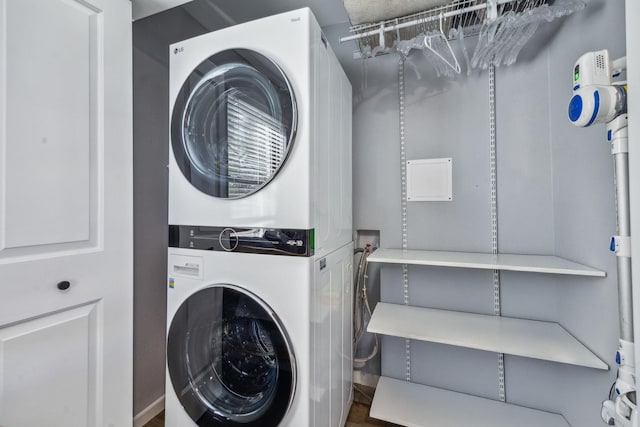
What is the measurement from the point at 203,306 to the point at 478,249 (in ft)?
4.83

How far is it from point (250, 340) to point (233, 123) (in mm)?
906

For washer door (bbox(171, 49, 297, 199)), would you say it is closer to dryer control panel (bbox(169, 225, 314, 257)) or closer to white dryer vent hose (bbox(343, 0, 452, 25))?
dryer control panel (bbox(169, 225, 314, 257))

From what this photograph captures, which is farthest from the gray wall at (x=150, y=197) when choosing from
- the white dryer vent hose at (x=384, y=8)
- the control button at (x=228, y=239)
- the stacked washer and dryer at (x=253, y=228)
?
the white dryer vent hose at (x=384, y=8)

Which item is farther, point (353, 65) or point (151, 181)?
point (353, 65)

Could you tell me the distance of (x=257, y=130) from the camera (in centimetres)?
109

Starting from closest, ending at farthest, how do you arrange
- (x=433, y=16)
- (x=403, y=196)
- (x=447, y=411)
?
(x=433, y=16)
(x=447, y=411)
(x=403, y=196)

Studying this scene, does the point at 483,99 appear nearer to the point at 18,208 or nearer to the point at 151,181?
the point at 151,181

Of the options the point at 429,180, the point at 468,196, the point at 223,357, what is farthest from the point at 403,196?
the point at 223,357

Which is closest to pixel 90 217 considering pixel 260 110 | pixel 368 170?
pixel 260 110

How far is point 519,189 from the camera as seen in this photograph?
4.92 ft

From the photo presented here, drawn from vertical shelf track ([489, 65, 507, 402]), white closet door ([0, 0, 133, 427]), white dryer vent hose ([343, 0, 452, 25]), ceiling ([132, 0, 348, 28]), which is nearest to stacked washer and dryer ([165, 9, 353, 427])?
white closet door ([0, 0, 133, 427])

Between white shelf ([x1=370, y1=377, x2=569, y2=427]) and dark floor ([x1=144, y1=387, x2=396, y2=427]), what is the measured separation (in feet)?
0.52

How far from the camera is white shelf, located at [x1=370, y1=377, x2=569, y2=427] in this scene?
4.49 feet

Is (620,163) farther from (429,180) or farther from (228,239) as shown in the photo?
(228,239)
